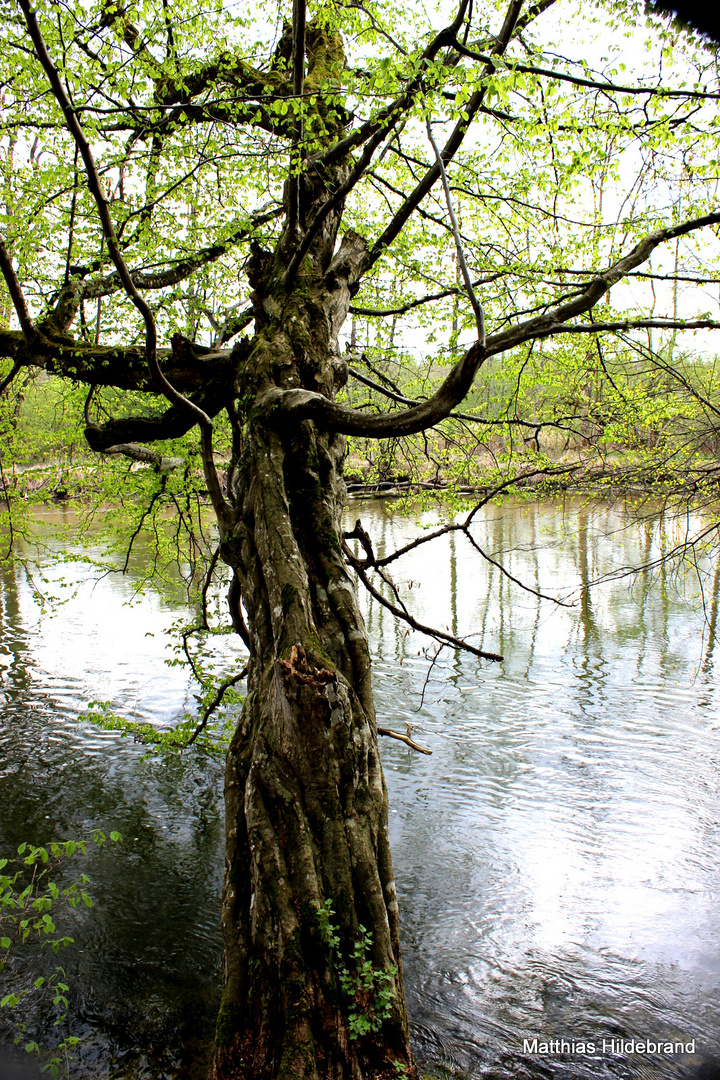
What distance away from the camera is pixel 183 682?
10273 millimetres

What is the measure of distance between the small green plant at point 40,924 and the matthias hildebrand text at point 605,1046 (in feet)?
9.40

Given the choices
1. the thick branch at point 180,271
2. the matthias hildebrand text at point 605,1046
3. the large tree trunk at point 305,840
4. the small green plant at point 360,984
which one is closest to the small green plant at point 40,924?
the large tree trunk at point 305,840

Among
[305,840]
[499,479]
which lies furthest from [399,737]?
[499,479]

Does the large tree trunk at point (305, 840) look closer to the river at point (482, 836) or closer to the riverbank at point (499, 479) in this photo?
the river at point (482, 836)

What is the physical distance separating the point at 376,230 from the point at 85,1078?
7273mm

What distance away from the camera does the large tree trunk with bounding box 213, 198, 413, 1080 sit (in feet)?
9.25

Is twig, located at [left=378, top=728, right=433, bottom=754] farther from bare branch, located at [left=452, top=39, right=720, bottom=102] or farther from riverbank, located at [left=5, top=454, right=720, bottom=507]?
bare branch, located at [left=452, top=39, right=720, bottom=102]

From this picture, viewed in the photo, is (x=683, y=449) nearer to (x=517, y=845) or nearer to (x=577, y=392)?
(x=577, y=392)

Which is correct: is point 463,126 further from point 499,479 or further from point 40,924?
point 40,924

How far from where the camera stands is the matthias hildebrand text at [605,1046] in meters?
4.12

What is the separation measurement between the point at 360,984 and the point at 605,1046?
2.37 metres

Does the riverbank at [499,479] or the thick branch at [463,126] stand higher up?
the thick branch at [463,126]

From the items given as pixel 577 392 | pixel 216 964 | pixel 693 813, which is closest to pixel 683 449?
pixel 577 392

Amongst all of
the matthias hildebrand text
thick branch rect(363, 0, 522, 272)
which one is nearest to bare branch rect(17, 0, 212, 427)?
thick branch rect(363, 0, 522, 272)
